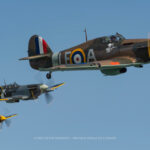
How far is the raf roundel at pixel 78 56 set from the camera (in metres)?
27.2

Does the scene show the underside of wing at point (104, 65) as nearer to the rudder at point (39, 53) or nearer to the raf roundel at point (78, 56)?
the raf roundel at point (78, 56)

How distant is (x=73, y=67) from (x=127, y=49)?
13.0 ft

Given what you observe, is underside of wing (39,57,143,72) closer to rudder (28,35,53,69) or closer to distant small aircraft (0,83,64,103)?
rudder (28,35,53,69)

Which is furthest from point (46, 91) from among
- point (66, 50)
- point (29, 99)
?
point (66, 50)

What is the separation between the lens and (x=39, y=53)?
31922 millimetres

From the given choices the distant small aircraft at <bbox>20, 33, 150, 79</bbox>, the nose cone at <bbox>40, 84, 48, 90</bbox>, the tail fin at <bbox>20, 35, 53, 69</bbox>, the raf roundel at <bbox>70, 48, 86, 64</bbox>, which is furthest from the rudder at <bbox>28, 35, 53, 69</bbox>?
the nose cone at <bbox>40, 84, 48, 90</bbox>

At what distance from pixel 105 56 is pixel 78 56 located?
209 cm

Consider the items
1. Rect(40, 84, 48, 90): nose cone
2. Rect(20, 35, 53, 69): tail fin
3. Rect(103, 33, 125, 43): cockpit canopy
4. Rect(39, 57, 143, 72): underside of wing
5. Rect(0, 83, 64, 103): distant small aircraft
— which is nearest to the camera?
Rect(39, 57, 143, 72): underside of wing

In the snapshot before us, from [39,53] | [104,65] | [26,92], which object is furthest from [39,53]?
[104,65]

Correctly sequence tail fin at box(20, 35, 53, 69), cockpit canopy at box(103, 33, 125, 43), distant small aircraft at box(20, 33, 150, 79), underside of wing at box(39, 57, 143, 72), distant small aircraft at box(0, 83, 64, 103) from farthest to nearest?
distant small aircraft at box(0, 83, 64, 103)
tail fin at box(20, 35, 53, 69)
cockpit canopy at box(103, 33, 125, 43)
distant small aircraft at box(20, 33, 150, 79)
underside of wing at box(39, 57, 143, 72)

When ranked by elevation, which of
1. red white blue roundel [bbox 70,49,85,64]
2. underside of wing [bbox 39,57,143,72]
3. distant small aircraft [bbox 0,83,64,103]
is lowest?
distant small aircraft [bbox 0,83,64,103]

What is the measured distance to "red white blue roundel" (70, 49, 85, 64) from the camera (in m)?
27.2

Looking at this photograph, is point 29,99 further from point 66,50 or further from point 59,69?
point 59,69

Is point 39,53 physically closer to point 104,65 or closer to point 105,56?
point 105,56
